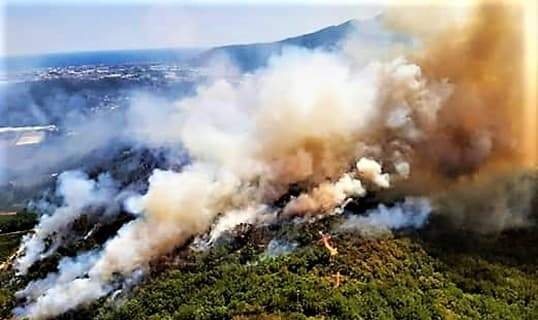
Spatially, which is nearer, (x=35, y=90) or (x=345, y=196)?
(x=345, y=196)

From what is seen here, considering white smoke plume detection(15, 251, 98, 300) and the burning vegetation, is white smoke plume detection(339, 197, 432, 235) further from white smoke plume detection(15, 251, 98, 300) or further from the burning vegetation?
white smoke plume detection(15, 251, 98, 300)

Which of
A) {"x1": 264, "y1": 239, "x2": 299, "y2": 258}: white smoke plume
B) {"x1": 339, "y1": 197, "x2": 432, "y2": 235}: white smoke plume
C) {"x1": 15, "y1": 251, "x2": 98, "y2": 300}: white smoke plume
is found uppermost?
{"x1": 339, "y1": 197, "x2": 432, "y2": 235}: white smoke plume

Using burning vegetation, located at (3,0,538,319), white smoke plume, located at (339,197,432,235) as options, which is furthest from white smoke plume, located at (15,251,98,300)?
white smoke plume, located at (339,197,432,235)

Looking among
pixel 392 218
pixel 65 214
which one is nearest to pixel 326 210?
pixel 392 218

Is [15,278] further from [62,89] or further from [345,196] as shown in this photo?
[62,89]

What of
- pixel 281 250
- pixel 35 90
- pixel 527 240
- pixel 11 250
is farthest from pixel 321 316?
pixel 35 90

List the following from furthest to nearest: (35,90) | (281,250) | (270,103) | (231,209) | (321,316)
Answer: (35,90) < (270,103) < (231,209) < (281,250) < (321,316)

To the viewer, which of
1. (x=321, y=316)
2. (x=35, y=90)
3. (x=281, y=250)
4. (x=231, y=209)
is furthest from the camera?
(x=35, y=90)
